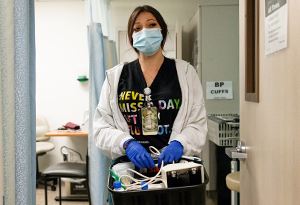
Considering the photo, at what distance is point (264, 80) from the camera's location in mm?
876

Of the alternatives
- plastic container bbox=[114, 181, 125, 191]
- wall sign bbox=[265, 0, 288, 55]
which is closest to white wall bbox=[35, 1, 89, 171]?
plastic container bbox=[114, 181, 125, 191]

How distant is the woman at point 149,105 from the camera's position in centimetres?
125

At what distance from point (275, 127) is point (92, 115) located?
1709 mm

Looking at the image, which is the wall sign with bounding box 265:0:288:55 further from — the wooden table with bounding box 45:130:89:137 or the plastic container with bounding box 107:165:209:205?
the wooden table with bounding box 45:130:89:137

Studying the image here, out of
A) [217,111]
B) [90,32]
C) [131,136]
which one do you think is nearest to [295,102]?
[131,136]

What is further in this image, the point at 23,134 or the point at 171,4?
the point at 171,4

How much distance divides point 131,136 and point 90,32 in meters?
1.34

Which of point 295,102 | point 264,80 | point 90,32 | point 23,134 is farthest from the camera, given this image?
point 90,32

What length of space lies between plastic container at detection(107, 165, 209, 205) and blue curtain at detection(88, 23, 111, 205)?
56.4 inches

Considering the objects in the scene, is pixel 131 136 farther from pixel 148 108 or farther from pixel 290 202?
pixel 290 202

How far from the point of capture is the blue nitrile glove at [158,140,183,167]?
3.49ft

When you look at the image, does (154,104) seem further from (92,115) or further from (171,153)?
(92,115)

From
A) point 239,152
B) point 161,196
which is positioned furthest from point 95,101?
point 161,196

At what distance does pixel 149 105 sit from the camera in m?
1.27
